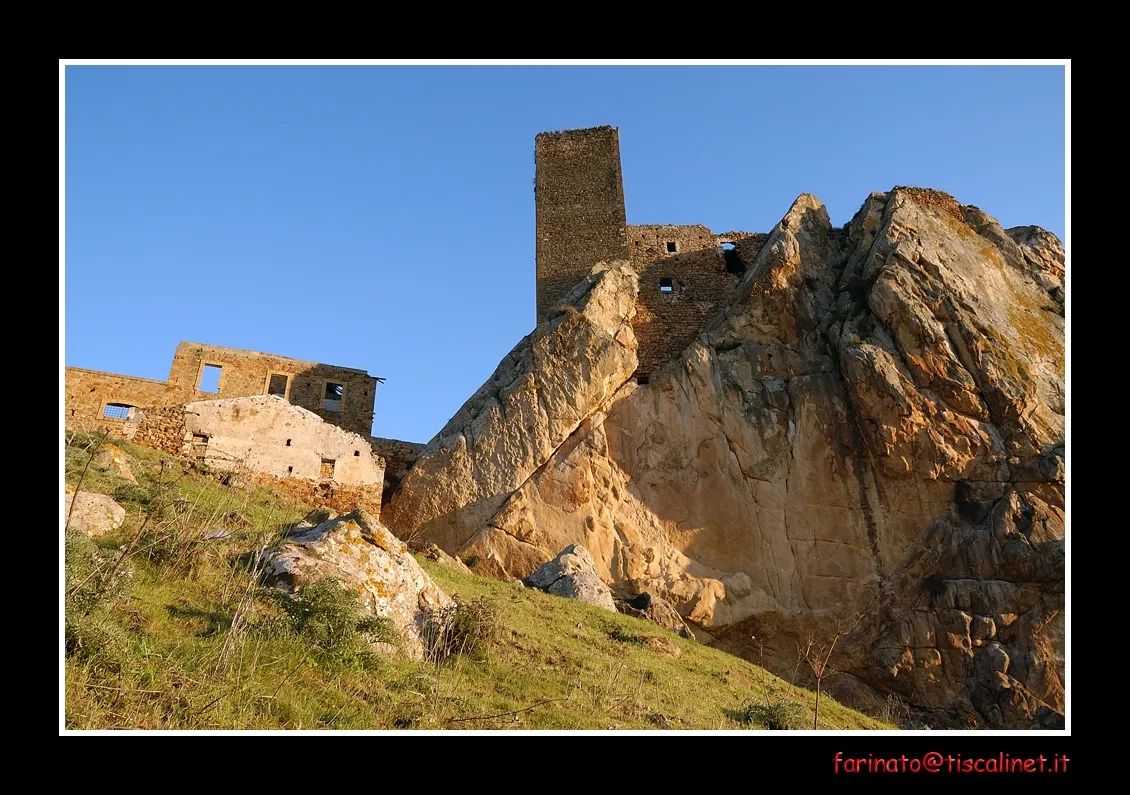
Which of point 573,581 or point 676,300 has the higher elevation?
point 676,300

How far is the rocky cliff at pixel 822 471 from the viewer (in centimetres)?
1734

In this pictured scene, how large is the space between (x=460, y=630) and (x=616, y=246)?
57.6 ft

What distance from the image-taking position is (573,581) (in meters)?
15.7

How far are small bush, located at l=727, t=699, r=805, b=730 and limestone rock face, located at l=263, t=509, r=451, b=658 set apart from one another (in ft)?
12.3

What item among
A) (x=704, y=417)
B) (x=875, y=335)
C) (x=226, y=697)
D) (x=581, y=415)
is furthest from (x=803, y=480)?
(x=226, y=697)

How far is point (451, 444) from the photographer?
20.5 m

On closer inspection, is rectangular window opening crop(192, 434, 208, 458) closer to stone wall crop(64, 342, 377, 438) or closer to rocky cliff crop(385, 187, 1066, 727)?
rocky cliff crop(385, 187, 1066, 727)

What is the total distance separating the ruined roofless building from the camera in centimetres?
2428

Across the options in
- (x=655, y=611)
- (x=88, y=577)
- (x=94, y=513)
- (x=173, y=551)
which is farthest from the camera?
(x=655, y=611)

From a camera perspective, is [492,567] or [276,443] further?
[492,567]

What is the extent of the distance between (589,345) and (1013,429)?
10.2 metres

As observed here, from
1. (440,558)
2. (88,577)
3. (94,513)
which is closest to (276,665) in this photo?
(88,577)

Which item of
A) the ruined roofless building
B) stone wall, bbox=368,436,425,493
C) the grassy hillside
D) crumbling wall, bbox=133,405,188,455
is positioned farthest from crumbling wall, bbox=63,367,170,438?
the ruined roofless building

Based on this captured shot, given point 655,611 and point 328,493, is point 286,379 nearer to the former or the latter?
point 328,493
